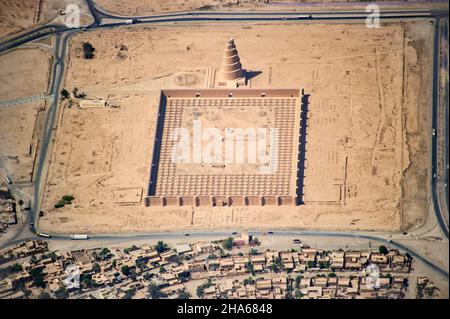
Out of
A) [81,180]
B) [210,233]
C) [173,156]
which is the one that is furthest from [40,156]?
[210,233]

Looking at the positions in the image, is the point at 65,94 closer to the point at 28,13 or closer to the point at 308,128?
the point at 28,13

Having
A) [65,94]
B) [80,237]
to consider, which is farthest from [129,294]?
[65,94]

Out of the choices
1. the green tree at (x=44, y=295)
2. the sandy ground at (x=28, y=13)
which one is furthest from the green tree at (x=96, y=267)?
the sandy ground at (x=28, y=13)

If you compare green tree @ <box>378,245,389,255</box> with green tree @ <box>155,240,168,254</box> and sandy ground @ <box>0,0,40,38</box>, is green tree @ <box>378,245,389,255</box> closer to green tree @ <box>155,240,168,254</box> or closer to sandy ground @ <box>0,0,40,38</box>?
green tree @ <box>155,240,168,254</box>

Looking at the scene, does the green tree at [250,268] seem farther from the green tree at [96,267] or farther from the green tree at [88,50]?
the green tree at [88,50]

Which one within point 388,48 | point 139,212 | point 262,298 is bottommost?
point 262,298

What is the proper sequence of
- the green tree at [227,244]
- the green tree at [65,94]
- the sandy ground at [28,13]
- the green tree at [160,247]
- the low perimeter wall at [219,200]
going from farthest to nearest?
the sandy ground at [28,13]
the green tree at [65,94]
the low perimeter wall at [219,200]
the green tree at [160,247]
the green tree at [227,244]

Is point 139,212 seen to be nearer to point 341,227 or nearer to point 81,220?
point 81,220
